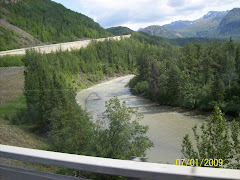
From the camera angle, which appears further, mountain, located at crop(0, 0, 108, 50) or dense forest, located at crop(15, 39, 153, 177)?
mountain, located at crop(0, 0, 108, 50)

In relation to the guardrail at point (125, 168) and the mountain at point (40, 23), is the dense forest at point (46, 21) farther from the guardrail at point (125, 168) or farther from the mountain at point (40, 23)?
the guardrail at point (125, 168)

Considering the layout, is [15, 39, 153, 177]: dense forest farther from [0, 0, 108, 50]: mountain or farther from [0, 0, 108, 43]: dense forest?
[0, 0, 108, 43]: dense forest

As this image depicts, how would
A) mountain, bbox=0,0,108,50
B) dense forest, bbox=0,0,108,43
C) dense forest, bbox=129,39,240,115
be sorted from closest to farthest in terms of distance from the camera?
dense forest, bbox=129,39,240,115, mountain, bbox=0,0,108,50, dense forest, bbox=0,0,108,43

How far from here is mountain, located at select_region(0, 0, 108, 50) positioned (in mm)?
55225

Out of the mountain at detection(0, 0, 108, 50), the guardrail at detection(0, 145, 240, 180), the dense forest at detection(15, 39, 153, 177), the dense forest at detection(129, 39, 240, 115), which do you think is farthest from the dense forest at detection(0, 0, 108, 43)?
the guardrail at detection(0, 145, 240, 180)

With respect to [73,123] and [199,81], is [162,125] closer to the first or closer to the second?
[73,123]

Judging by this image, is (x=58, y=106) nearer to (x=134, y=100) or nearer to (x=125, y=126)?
(x=125, y=126)

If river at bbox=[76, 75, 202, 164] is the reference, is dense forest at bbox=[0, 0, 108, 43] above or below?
above

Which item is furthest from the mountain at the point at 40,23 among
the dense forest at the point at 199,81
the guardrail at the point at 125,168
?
the guardrail at the point at 125,168

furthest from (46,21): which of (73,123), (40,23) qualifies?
(73,123)

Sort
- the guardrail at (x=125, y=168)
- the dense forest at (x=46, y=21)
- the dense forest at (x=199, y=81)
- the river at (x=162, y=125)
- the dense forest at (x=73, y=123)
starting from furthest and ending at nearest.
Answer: the dense forest at (x=46, y=21) → the dense forest at (x=199, y=81) → the river at (x=162, y=125) → the dense forest at (x=73, y=123) → the guardrail at (x=125, y=168)

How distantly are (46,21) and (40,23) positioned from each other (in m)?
5.21

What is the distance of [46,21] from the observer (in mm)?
70875

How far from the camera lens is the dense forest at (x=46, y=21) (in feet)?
197
